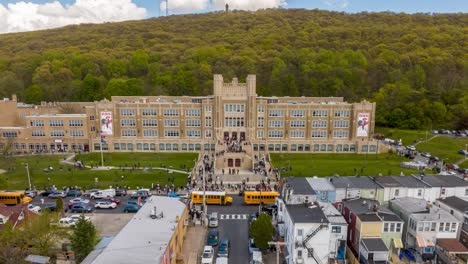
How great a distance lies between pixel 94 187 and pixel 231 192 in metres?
22.3

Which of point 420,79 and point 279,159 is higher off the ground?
point 420,79

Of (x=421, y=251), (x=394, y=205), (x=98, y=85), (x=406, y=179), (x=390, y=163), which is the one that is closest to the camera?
(x=421, y=251)

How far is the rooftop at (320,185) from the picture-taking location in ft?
141

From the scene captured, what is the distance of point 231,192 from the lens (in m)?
56.0

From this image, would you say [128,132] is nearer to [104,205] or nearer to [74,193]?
[74,193]

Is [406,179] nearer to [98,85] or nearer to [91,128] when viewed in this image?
[91,128]

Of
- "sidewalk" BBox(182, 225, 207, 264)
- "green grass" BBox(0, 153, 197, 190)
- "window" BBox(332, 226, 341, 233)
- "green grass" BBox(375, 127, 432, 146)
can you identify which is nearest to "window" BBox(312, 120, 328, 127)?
"green grass" BBox(375, 127, 432, 146)

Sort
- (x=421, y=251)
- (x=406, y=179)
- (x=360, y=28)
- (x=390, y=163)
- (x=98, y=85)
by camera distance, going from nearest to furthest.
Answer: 1. (x=421, y=251)
2. (x=406, y=179)
3. (x=390, y=163)
4. (x=98, y=85)
5. (x=360, y=28)

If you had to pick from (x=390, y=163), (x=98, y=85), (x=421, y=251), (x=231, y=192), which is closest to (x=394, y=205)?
(x=421, y=251)

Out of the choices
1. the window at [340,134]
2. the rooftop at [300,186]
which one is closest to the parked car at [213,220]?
the rooftop at [300,186]

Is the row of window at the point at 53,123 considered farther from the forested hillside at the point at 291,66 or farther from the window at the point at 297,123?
the window at the point at 297,123

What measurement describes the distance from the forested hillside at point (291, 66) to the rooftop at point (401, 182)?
57170 millimetres

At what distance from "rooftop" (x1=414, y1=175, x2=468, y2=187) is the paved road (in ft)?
75.9

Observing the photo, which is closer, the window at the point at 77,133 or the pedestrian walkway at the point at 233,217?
the pedestrian walkway at the point at 233,217
